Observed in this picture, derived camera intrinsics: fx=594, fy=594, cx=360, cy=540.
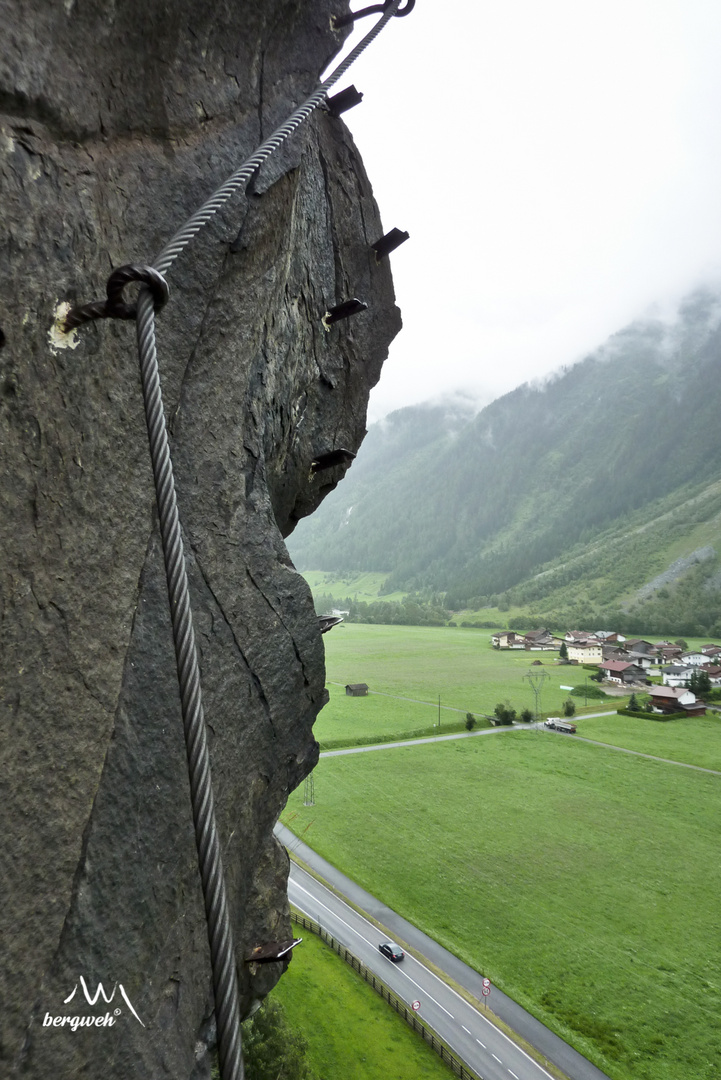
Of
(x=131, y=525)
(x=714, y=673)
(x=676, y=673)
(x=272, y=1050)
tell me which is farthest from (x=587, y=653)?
(x=131, y=525)

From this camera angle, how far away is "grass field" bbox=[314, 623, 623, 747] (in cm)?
5441

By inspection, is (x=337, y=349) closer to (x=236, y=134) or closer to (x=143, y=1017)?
(x=236, y=134)

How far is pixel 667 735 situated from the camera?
1992 inches

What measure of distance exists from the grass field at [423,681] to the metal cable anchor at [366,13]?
4509 centimetres

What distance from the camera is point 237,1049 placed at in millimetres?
1842

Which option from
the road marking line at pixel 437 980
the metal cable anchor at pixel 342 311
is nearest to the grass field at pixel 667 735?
the road marking line at pixel 437 980

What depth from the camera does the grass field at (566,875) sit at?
18547 mm

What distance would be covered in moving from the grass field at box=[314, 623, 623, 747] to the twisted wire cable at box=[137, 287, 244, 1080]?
153ft

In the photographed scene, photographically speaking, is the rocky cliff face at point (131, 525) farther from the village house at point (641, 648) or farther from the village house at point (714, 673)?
the village house at point (641, 648)

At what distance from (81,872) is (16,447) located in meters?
2.56

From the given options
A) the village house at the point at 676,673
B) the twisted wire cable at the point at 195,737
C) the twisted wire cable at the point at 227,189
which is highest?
the twisted wire cable at the point at 227,189

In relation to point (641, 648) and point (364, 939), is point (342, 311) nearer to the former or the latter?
point (364, 939)

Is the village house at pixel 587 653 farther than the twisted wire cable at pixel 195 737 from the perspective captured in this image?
Yes

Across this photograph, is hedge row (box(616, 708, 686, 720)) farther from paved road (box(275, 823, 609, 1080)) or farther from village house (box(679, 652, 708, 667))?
paved road (box(275, 823, 609, 1080))
